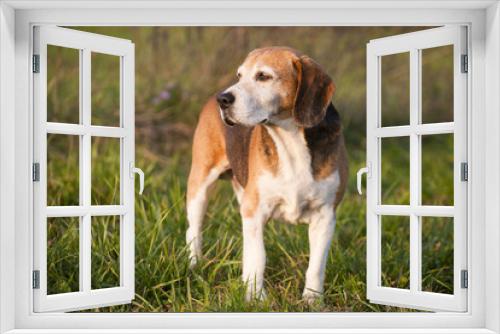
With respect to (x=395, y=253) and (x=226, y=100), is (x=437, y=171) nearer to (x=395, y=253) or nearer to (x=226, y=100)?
(x=395, y=253)

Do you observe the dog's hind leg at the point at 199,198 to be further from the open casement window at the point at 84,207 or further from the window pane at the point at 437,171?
the window pane at the point at 437,171

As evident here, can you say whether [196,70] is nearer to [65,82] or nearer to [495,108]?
[65,82]

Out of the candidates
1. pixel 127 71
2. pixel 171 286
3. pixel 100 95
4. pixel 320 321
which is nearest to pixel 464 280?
pixel 320 321

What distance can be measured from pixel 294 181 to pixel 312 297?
0.60 meters

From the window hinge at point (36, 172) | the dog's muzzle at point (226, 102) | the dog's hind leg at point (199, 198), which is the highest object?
the dog's muzzle at point (226, 102)

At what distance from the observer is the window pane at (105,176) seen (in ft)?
15.9

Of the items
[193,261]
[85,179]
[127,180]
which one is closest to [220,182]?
[193,261]

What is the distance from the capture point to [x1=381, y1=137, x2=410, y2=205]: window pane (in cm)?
559

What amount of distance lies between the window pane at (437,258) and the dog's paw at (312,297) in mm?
705

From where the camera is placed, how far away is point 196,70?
700cm

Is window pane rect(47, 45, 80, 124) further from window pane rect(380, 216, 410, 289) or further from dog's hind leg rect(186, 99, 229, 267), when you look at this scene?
window pane rect(380, 216, 410, 289)

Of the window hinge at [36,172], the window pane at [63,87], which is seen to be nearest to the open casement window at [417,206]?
the window hinge at [36,172]

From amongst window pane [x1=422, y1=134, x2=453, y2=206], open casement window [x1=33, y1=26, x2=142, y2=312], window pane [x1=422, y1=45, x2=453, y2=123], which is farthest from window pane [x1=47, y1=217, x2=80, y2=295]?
window pane [x1=422, y1=45, x2=453, y2=123]

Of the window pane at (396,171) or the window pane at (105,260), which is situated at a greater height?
the window pane at (396,171)
